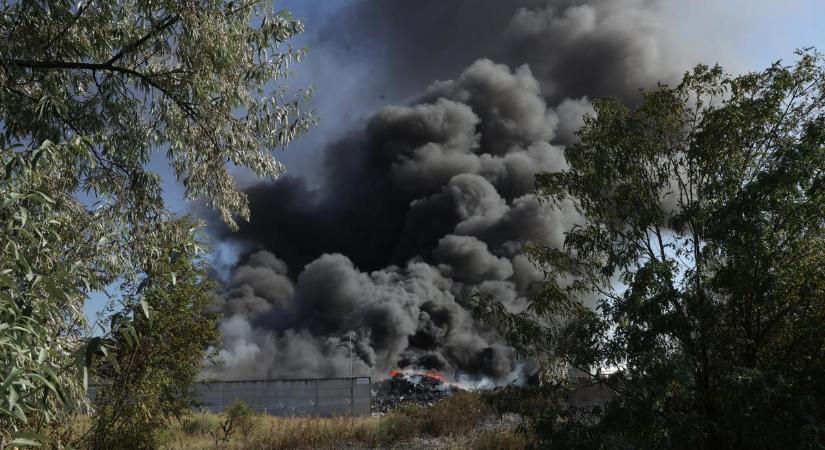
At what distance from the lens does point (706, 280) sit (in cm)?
812

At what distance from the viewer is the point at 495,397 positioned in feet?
29.3

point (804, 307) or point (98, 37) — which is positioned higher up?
point (98, 37)

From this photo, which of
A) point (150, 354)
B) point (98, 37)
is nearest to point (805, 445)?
point (150, 354)

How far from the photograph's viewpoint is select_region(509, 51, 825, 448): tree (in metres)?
6.87

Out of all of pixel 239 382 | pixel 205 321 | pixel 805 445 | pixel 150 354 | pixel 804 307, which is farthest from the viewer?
pixel 239 382

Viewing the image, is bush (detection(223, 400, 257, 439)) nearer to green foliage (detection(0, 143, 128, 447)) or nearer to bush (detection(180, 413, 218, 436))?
bush (detection(180, 413, 218, 436))

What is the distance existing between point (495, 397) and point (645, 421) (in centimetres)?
219

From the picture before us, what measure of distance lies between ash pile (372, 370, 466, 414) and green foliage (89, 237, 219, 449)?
2094 cm

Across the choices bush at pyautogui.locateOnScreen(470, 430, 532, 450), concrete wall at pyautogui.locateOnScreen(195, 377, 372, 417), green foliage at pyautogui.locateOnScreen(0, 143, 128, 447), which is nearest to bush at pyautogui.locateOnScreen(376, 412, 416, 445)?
bush at pyautogui.locateOnScreen(470, 430, 532, 450)

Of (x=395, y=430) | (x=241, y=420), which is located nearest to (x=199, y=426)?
(x=241, y=420)

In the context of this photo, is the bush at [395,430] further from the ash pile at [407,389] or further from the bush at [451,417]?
the ash pile at [407,389]

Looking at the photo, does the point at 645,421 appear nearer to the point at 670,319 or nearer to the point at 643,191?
the point at 670,319

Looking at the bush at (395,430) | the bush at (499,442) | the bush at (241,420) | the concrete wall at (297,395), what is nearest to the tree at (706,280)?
the bush at (499,442)

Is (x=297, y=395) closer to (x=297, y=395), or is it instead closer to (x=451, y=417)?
(x=297, y=395)
